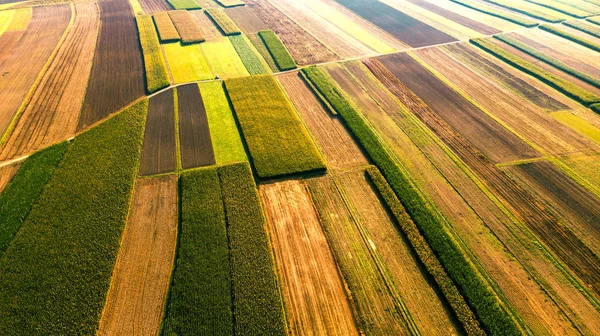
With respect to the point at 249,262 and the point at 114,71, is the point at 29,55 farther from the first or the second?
the point at 249,262

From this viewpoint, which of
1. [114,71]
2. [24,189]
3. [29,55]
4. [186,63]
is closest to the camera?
[24,189]

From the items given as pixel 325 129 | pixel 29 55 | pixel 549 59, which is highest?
pixel 29 55

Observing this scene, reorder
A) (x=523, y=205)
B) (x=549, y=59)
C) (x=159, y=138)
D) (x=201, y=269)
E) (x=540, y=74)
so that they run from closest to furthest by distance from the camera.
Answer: (x=201, y=269), (x=523, y=205), (x=159, y=138), (x=540, y=74), (x=549, y=59)

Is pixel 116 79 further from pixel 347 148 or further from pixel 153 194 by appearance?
pixel 347 148

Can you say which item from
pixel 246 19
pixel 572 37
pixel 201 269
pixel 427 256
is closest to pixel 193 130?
pixel 201 269

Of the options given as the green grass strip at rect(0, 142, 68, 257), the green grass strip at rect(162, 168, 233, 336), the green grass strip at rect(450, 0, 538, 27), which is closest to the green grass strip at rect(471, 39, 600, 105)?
the green grass strip at rect(450, 0, 538, 27)

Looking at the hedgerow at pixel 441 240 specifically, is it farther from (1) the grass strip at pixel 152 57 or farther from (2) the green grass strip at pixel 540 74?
(2) the green grass strip at pixel 540 74
